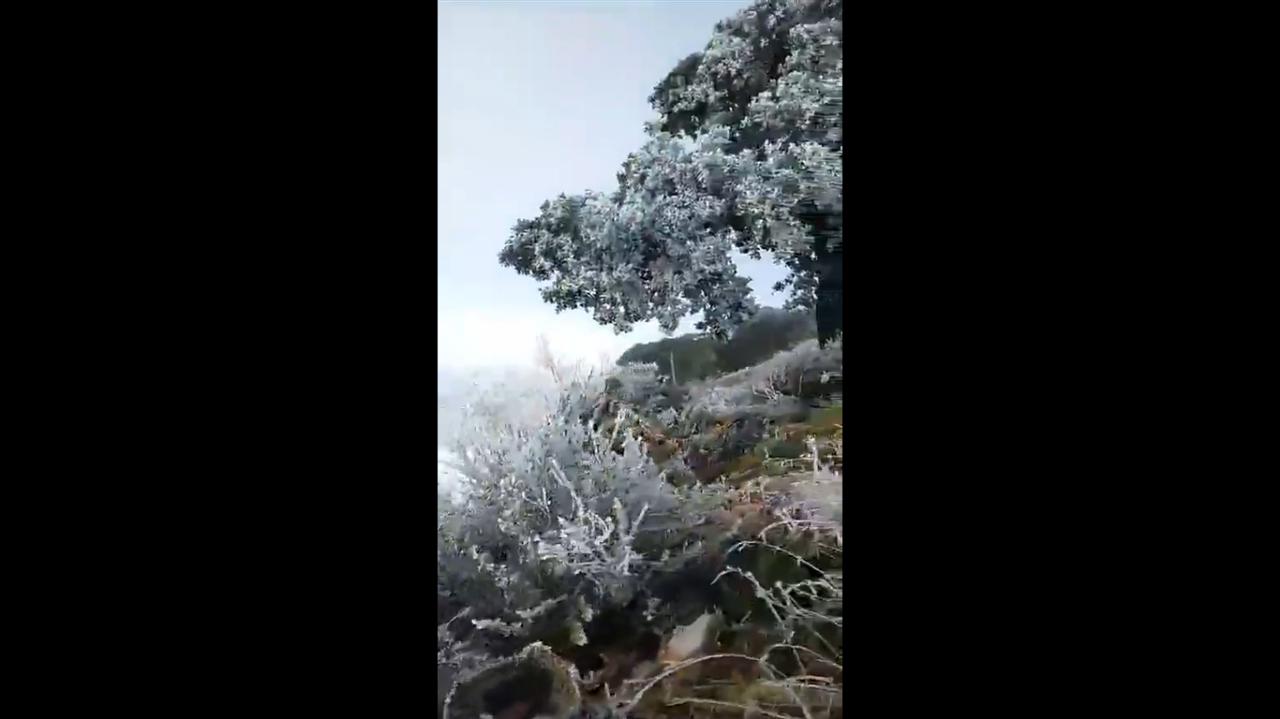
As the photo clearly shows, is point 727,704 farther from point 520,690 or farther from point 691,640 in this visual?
point 520,690

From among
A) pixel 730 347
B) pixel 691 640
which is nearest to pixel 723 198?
pixel 730 347

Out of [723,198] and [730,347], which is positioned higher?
[723,198]

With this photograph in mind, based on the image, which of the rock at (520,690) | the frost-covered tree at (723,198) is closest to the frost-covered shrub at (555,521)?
the rock at (520,690)

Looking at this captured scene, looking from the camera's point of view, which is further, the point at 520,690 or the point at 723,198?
the point at 723,198

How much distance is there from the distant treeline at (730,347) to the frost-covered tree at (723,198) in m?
0.03

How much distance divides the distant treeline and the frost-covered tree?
1.2 inches

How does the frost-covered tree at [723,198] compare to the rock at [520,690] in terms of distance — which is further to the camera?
the frost-covered tree at [723,198]

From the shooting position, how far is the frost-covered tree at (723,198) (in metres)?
1.83

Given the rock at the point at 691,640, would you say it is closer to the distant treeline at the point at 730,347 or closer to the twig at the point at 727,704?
the twig at the point at 727,704

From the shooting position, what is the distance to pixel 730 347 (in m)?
1.84

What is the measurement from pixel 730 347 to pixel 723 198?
1.04 ft
